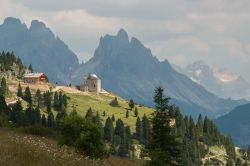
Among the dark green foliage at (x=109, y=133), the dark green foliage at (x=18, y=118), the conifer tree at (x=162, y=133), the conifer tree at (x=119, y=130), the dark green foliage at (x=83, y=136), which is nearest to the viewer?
the conifer tree at (x=162, y=133)

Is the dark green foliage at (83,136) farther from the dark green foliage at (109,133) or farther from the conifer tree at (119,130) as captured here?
the conifer tree at (119,130)

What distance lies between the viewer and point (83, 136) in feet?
114

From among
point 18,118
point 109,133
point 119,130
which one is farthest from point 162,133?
point 119,130

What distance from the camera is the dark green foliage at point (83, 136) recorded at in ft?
110

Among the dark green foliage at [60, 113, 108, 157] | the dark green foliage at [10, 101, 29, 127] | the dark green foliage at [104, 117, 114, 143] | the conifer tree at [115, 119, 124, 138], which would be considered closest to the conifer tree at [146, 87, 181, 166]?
the dark green foliage at [60, 113, 108, 157]

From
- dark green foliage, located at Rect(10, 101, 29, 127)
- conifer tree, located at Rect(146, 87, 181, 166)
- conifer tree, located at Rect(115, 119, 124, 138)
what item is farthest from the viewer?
conifer tree, located at Rect(115, 119, 124, 138)

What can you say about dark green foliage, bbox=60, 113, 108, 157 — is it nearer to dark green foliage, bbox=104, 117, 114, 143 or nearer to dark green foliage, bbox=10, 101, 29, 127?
dark green foliage, bbox=10, 101, 29, 127

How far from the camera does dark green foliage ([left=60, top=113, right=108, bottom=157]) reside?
110 ft

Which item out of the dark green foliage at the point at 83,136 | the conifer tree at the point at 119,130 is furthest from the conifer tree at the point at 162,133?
the conifer tree at the point at 119,130

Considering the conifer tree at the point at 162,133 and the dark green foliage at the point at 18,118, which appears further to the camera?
the dark green foliage at the point at 18,118

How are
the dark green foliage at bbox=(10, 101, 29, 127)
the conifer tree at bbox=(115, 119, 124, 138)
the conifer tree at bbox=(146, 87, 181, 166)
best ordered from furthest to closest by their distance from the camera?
the conifer tree at bbox=(115, 119, 124, 138) < the dark green foliage at bbox=(10, 101, 29, 127) < the conifer tree at bbox=(146, 87, 181, 166)

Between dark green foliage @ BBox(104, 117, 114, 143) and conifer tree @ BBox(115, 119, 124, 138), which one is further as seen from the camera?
conifer tree @ BBox(115, 119, 124, 138)

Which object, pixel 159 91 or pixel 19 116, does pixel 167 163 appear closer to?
pixel 159 91

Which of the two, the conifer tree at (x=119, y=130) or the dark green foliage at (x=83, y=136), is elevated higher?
the conifer tree at (x=119, y=130)
